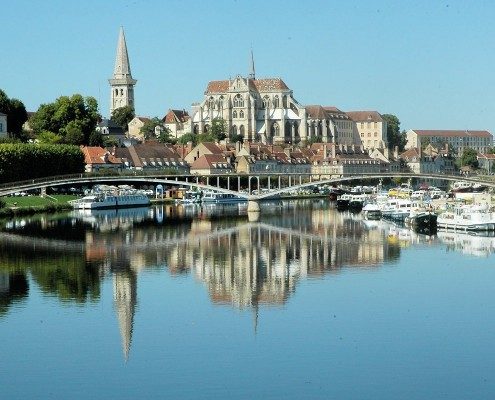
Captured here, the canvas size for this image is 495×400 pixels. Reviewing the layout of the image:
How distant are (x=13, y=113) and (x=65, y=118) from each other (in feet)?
16.7

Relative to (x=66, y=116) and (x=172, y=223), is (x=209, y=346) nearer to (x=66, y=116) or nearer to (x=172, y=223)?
(x=172, y=223)

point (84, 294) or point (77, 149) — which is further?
point (77, 149)

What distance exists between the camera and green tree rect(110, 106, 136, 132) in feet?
428

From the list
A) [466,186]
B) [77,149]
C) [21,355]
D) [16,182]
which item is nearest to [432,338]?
[21,355]

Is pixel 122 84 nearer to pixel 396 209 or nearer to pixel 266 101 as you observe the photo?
pixel 266 101

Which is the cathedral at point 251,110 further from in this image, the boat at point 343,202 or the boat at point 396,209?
the boat at point 396,209

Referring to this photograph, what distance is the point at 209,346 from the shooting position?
2575 centimetres

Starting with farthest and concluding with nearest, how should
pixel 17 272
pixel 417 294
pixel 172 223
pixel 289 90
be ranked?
pixel 289 90, pixel 172 223, pixel 17 272, pixel 417 294

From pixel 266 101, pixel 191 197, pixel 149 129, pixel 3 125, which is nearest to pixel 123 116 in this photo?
pixel 149 129

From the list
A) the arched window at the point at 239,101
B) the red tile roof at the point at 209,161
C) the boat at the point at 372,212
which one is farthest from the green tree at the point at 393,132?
the boat at the point at 372,212

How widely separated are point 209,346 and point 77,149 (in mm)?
57395

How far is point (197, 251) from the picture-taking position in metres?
45.3

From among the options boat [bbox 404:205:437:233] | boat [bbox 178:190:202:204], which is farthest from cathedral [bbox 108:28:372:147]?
→ boat [bbox 404:205:437:233]

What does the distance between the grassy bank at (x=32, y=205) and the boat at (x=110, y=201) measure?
2.78 ft
